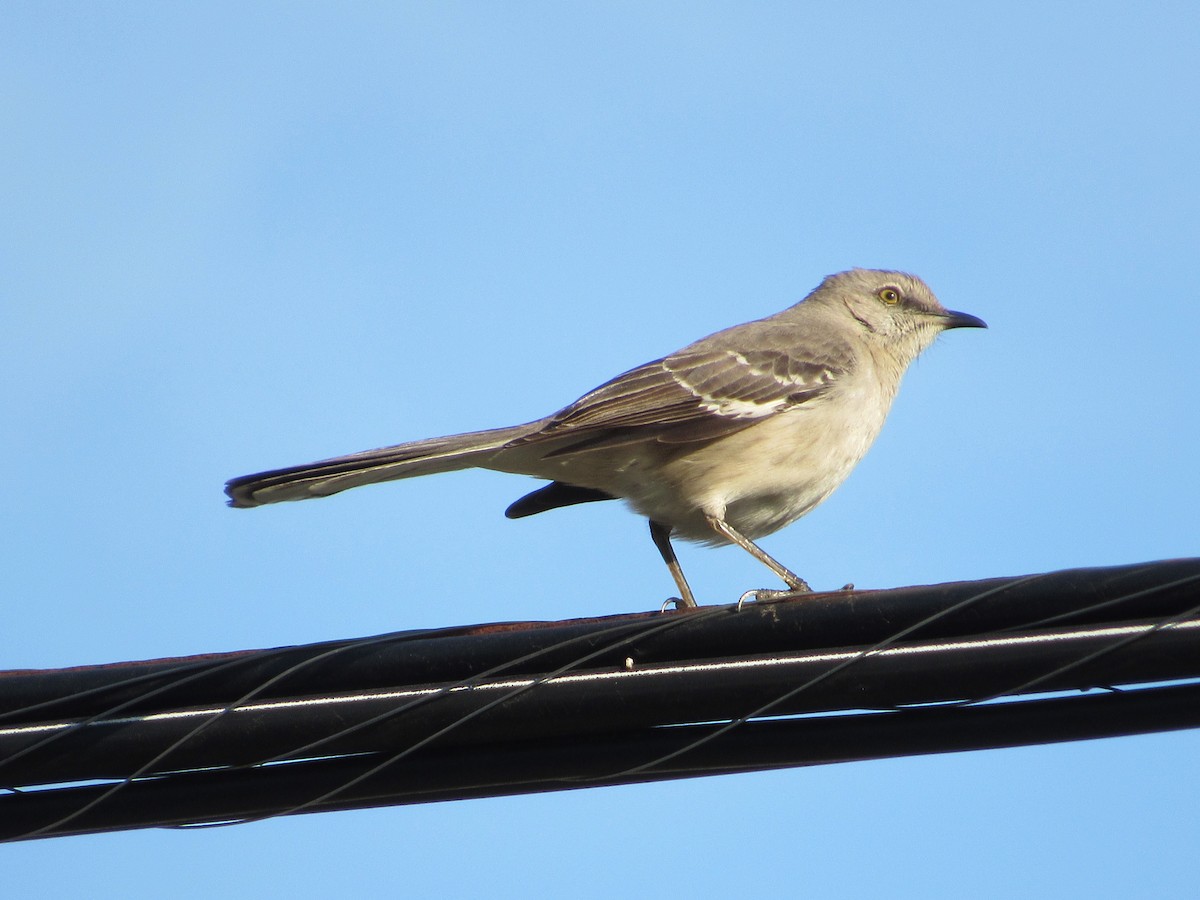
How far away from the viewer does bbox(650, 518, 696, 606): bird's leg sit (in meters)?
7.43

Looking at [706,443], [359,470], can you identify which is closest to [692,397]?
[706,443]

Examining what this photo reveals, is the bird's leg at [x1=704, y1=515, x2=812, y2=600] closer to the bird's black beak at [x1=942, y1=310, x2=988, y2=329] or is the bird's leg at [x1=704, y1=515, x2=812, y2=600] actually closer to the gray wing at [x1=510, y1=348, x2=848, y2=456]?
the gray wing at [x1=510, y1=348, x2=848, y2=456]

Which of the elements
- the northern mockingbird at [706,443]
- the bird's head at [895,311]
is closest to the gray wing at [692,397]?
Result: the northern mockingbird at [706,443]

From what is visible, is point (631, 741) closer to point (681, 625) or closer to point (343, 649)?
point (681, 625)

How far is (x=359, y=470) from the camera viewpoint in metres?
5.84

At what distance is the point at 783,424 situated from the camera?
6984 mm

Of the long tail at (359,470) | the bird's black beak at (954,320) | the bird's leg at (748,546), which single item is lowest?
the bird's leg at (748,546)

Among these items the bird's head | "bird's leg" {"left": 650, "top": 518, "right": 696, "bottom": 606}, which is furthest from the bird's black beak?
"bird's leg" {"left": 650, "top": 518, "right": 696, "bottom": 606}

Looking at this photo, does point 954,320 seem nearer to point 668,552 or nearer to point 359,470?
point 668,552

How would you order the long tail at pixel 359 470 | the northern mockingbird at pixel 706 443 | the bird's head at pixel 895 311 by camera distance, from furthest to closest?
the bird's head at pixel 895 311
the northern mockingbird at pixel 706 443
the long tail at pixel 359 470

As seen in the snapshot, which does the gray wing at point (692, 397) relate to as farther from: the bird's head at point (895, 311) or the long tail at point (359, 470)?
the bird's head at point (895, 311)

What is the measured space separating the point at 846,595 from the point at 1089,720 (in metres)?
0.69

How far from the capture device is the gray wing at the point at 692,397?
670cm

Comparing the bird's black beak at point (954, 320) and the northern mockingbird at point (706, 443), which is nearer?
the northern mockingbird at point (706, 443)
